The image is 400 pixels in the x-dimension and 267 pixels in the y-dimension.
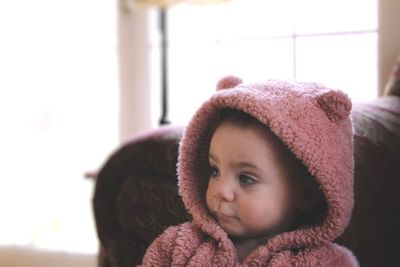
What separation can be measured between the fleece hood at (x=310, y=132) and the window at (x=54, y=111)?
1.44m

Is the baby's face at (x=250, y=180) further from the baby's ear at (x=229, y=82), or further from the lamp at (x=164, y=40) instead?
the lamp at (x=164, y=40)

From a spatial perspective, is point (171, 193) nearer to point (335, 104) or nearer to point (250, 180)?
point (250, 180)

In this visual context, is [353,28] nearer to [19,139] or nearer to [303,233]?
[303,233]

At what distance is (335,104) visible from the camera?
2.53ft

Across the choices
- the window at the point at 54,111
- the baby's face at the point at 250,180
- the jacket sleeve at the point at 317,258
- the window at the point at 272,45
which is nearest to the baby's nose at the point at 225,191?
the baby's face at the point at 250,180

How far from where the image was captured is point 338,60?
189 cm

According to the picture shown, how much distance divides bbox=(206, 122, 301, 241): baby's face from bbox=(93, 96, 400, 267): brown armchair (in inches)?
7.3

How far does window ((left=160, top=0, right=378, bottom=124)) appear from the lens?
1.86 meters

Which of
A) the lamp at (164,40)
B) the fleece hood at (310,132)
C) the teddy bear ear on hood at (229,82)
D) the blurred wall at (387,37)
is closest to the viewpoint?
the fleece hood at (310,132)

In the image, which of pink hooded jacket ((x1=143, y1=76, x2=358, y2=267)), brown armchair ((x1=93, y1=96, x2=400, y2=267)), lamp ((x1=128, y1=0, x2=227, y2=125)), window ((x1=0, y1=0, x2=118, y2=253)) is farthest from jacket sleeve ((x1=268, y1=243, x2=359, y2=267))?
window ((x1=0, y1=0, x2=118, y2=253))

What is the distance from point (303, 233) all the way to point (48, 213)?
162 cm

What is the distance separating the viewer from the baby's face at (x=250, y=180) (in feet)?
2.61

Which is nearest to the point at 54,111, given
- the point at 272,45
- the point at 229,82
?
the point at 272,45

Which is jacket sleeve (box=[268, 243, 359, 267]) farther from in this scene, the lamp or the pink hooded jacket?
the lamp
